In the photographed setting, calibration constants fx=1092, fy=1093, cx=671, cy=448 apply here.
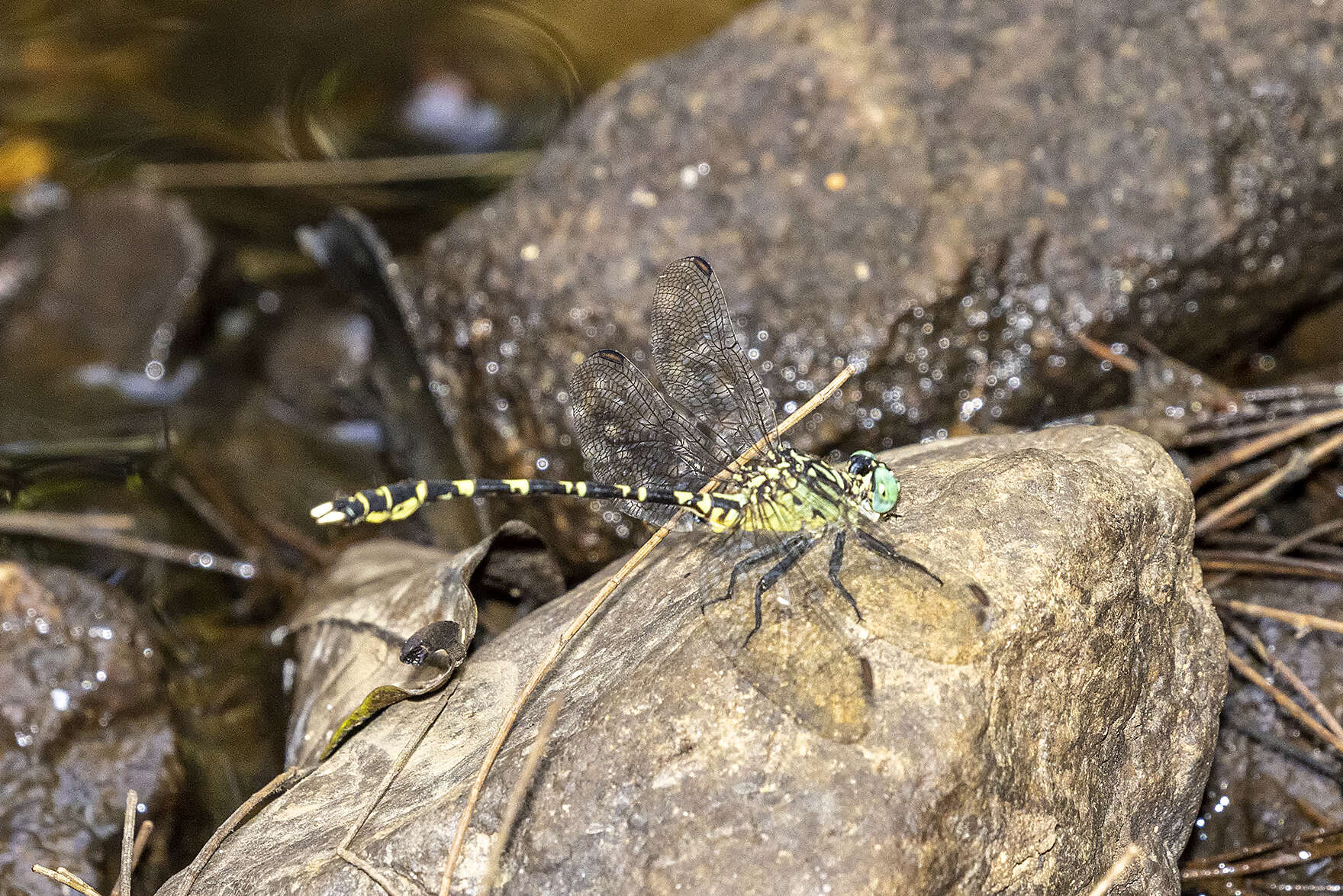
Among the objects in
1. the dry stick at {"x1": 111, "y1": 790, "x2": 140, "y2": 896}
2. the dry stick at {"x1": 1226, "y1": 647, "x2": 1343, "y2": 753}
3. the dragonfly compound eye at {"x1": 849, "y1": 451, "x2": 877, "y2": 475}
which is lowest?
the dry stick at {"x1": 111, "y1": 790, "x2": 140, "y2": 896}

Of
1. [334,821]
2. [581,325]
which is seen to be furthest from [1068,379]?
[334,821]

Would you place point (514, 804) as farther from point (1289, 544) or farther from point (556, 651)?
point (1289, 544)

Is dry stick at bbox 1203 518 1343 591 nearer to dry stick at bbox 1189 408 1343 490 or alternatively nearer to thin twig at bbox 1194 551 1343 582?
thin twig at bbox 1194 551 1343 582

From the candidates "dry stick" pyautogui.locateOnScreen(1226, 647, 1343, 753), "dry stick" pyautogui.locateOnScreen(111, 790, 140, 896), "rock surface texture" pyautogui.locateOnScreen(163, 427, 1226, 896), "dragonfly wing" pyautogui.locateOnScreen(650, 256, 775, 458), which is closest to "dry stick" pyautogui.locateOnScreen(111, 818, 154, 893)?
"dry stick" pyautogui.locateOnScreen(111, 790, 140, 896)

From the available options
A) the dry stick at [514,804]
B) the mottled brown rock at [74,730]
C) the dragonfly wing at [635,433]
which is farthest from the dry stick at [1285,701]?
the mottled brown rock at [74,730]

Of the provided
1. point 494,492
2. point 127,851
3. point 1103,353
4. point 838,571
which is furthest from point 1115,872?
point 1103,353

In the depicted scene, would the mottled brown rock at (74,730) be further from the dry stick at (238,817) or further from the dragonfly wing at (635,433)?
the dragonfly wing at (635,433)
